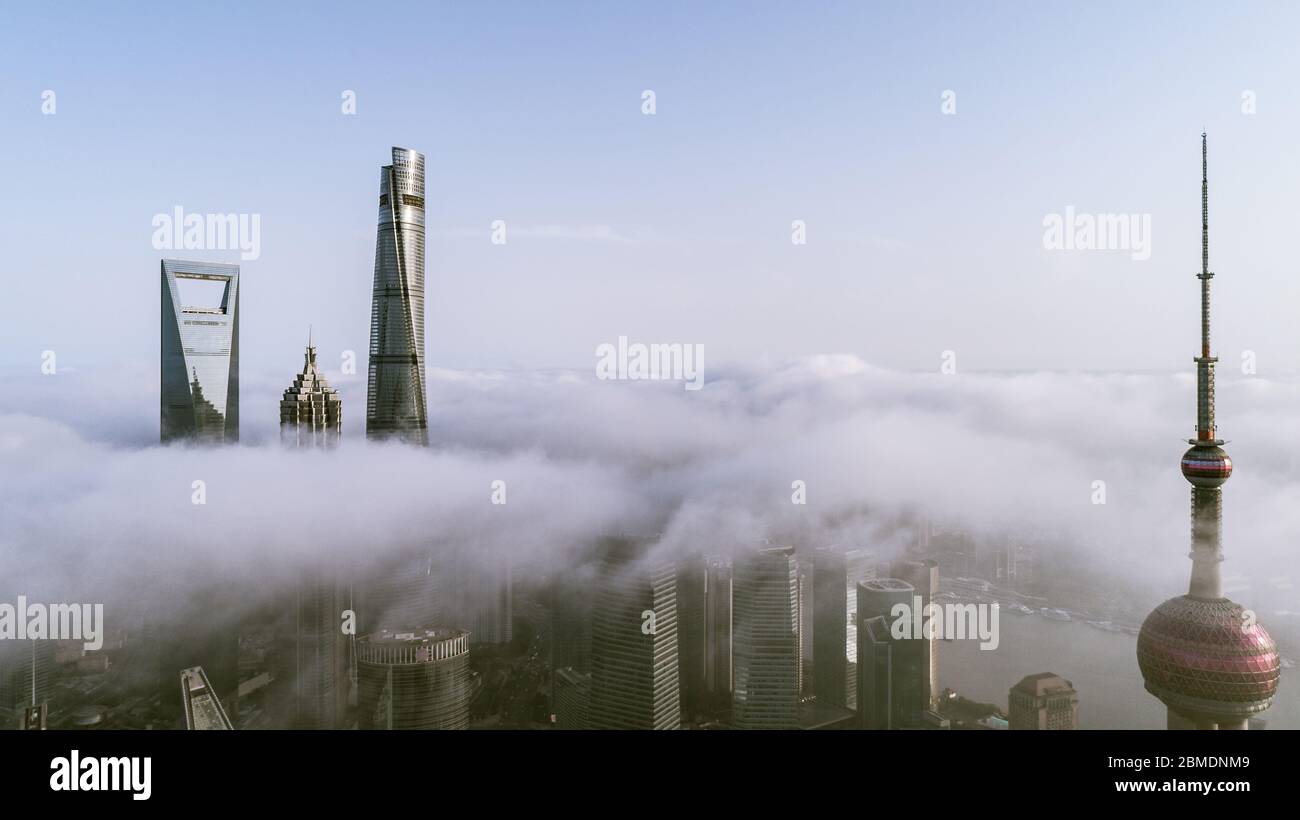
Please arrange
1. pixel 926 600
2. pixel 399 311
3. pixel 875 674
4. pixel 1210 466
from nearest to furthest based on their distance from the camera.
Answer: pixel 1210 466
pixel 875 674
pixel 926 600
pixel 399 311

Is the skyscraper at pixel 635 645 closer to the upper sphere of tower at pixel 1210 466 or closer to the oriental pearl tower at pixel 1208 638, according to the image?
the oriental pearl tower at pixel 1208 638

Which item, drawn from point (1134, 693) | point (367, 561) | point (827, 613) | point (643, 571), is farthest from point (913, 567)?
point (367, 561)

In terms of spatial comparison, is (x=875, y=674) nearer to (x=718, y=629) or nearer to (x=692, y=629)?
(x=718, y=629)

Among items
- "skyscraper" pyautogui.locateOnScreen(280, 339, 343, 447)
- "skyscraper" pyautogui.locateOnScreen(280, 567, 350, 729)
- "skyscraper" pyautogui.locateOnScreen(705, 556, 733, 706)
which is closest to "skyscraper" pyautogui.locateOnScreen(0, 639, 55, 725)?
"skyscraper" pyautogui.locateOnScreen(280, 567, 350, 729)

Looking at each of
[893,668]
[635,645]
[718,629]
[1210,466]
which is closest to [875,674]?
[893,668]

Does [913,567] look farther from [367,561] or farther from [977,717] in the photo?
[367,561]

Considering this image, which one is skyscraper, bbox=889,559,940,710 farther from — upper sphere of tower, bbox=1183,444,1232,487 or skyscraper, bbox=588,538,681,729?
upper sphere of tower, bbox=1183,444,1232,487
